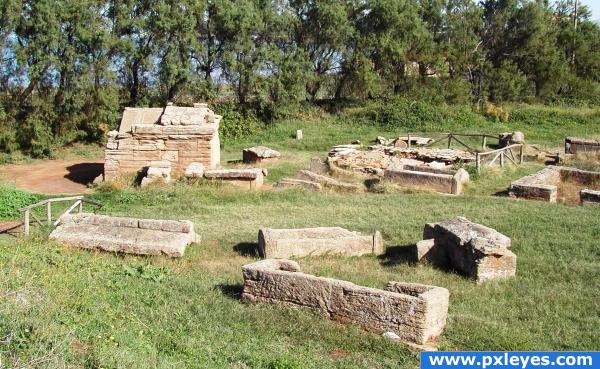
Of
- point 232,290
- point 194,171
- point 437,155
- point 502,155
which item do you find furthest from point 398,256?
point 437,155

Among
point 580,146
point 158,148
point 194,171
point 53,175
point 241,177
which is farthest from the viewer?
point 580,146

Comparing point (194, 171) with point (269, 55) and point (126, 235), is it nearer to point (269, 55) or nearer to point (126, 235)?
point (126, 235)

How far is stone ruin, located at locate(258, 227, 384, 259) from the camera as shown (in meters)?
10.2

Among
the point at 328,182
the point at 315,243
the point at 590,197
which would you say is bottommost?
the point at 315,243

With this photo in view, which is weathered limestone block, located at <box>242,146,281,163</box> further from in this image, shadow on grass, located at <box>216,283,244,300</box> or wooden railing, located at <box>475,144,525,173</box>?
shadow on grass, located at <box>216,283,244,300</box>

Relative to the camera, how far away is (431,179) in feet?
50.5

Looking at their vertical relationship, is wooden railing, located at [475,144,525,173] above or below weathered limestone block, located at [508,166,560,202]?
above

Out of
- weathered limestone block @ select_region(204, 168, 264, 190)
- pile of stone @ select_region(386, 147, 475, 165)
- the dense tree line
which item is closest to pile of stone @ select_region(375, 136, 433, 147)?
pile of stone @ select_region(386, 147, 475, 165)

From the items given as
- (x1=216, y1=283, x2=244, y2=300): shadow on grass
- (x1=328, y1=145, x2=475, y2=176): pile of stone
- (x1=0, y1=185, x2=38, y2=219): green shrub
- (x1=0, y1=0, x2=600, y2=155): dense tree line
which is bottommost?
(x1=216, y1=283, x2=244, y2=300): shadow on grass

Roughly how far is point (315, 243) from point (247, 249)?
4.16ft

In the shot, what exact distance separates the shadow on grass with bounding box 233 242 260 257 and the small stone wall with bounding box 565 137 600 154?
44.0 ft

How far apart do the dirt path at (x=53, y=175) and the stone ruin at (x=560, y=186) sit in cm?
1135

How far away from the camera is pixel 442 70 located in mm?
30391

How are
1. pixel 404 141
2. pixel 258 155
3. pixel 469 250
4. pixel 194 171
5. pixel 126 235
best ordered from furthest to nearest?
1. pixel 404 141
2. pixel 258 155
3. pixel 194 171
4. pixel 126 235
5. pixel 469 250
